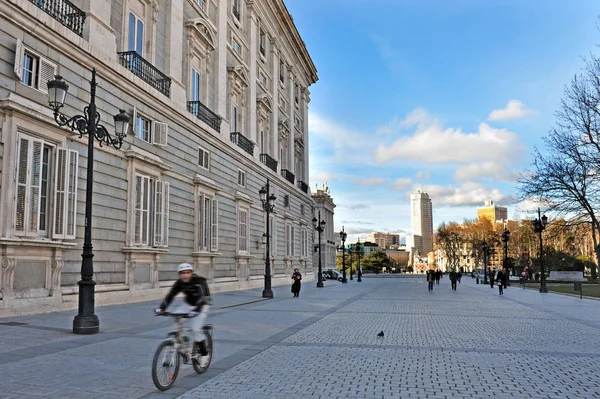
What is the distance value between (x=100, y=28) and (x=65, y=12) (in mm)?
1399

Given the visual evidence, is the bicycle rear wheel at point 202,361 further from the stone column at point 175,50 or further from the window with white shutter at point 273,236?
the window with white shutter at point 273,236

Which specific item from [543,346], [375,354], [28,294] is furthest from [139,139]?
[543,346]

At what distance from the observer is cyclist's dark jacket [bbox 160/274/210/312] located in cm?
670

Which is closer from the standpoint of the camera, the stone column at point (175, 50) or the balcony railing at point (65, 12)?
the balcony railing at point (65, 12)

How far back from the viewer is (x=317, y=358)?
339 inches

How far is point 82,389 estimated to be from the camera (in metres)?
6.16

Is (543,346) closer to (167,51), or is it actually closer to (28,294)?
(28,294)

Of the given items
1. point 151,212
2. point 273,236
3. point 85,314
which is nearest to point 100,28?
point 151,212

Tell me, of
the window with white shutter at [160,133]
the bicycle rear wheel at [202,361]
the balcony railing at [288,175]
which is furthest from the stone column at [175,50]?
the balcony railing at [288,175]

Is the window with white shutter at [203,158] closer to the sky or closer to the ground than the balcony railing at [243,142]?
closer to the ground

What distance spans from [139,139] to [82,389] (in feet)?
44.7

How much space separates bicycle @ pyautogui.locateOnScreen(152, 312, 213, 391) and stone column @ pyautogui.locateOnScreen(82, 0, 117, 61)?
1238 cm

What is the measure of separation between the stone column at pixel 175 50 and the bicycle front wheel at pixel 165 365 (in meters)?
17.0

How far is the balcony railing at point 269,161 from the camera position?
36406 millimetres
